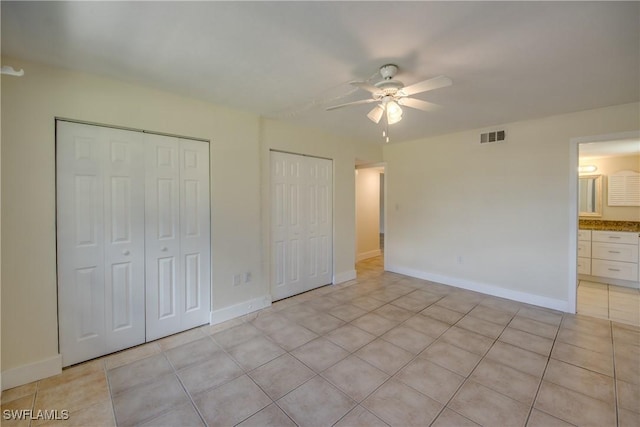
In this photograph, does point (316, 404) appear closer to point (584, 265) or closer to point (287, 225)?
point (287, 225)

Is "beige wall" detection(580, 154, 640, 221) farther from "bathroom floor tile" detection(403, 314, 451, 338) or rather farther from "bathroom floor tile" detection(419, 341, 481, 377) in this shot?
"bathroom floor tile" detection(419, 341, 481, 377)

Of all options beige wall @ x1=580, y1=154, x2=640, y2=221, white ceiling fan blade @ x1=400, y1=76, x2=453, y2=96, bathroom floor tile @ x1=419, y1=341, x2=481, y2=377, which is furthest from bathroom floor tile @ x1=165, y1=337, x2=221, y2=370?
beige wall @ x1=580, y1=154, x2=640, y2=221

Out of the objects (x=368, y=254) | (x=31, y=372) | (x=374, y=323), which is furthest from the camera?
(x=368, y=254)

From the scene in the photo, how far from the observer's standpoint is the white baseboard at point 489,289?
11.2ft

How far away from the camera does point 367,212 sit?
627 centimetres

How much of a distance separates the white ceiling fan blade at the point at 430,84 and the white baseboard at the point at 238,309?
9.54ft

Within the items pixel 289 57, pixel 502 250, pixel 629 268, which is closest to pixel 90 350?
pixel 289 57

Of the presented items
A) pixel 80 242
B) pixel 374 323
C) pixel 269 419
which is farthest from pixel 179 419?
pixel 374 323

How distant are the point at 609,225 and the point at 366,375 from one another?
16.9 feet

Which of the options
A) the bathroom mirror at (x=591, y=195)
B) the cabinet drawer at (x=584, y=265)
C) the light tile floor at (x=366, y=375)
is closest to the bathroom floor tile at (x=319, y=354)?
the light tile floor at (x=366, y=375)

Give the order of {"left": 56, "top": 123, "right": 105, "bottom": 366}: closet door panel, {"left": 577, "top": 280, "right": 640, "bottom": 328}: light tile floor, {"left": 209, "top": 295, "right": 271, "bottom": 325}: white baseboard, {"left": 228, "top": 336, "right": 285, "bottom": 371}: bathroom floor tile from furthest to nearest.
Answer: {"left": 577, "top": 280, "right": 640, "bottom": 328}: light tile floor, {"left": 209, "top": 295, "right": 271, "bottom": 325}: white baseboard, {"left": 228, "top": 336, "right": 285, "bottom": 371}: bathroom floor tile, {"left": 56, "top": 123, "right": 105, "bottom": 366}: closet door panel

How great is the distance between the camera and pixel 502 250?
12.6 ft

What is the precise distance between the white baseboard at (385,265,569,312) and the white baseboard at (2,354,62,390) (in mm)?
4722

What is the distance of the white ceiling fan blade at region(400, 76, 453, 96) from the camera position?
1858 millimetres
